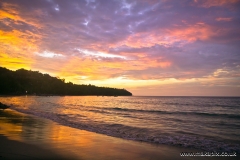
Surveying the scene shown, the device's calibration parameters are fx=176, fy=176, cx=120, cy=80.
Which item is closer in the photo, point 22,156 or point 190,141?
point 22,156

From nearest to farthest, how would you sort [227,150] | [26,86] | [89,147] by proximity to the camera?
[89,147] < [227,150] < [26,86]

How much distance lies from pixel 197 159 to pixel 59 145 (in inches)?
298

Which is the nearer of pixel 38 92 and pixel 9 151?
pixel 9 151

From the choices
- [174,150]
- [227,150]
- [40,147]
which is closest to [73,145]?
[40,147]

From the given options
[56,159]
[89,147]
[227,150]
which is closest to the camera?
[56,159]

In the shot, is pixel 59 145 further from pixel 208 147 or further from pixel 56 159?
pixel 208 147

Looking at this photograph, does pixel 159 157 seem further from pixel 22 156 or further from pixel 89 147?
pixel 22 156

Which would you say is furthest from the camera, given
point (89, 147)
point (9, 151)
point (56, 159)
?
point (89, 147)

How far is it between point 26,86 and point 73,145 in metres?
200

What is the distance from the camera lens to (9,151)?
838cm

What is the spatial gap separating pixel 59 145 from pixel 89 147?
5.70 ft

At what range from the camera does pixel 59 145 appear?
1016cm

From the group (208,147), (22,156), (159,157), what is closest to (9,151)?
(22,156)

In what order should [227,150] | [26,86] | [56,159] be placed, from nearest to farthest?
[56,159]
[227,150]
[26,86]
